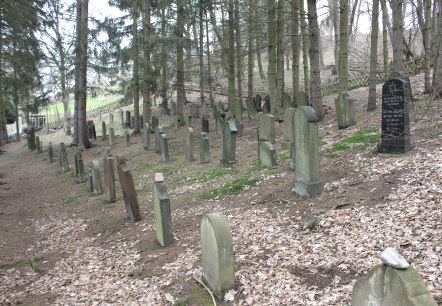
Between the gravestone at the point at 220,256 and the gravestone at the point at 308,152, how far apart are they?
2590 mm

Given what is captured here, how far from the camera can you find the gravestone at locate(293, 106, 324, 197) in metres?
6.46

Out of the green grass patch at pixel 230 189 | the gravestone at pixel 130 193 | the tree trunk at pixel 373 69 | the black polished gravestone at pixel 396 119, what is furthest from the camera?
the tree trunk at pixel 373 69

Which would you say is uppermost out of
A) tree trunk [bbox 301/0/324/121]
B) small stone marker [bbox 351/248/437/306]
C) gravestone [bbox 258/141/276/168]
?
tree trunk [bbox 301/0/324/121]

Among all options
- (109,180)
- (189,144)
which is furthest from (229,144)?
(109,180)

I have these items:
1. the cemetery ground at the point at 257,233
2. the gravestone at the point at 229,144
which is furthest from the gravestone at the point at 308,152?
the gravestone at the point at 229,144

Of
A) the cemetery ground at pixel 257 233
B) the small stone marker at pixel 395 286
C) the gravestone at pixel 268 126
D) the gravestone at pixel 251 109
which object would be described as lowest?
the cemetery ground at pixel 257 233

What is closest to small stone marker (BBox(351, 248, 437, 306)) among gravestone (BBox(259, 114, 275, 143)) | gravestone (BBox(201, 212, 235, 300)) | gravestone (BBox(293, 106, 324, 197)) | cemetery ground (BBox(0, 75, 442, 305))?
cemetery ground (BBox(0, 75, 442, 305))

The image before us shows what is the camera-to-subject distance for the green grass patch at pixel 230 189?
825 centimetres

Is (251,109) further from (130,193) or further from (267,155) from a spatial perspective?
(130,193)

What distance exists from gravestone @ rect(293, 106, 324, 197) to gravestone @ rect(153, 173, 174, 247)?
2.35 metres

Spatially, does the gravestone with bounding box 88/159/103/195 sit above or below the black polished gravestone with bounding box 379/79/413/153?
below

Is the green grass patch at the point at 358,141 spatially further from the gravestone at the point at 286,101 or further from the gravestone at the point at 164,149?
the gravestone at the point at 286,101

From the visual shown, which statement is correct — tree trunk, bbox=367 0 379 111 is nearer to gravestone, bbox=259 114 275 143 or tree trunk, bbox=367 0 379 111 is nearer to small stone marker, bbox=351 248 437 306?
gravestone, bbox=259 114 275 143

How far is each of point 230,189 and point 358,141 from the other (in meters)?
3.39
